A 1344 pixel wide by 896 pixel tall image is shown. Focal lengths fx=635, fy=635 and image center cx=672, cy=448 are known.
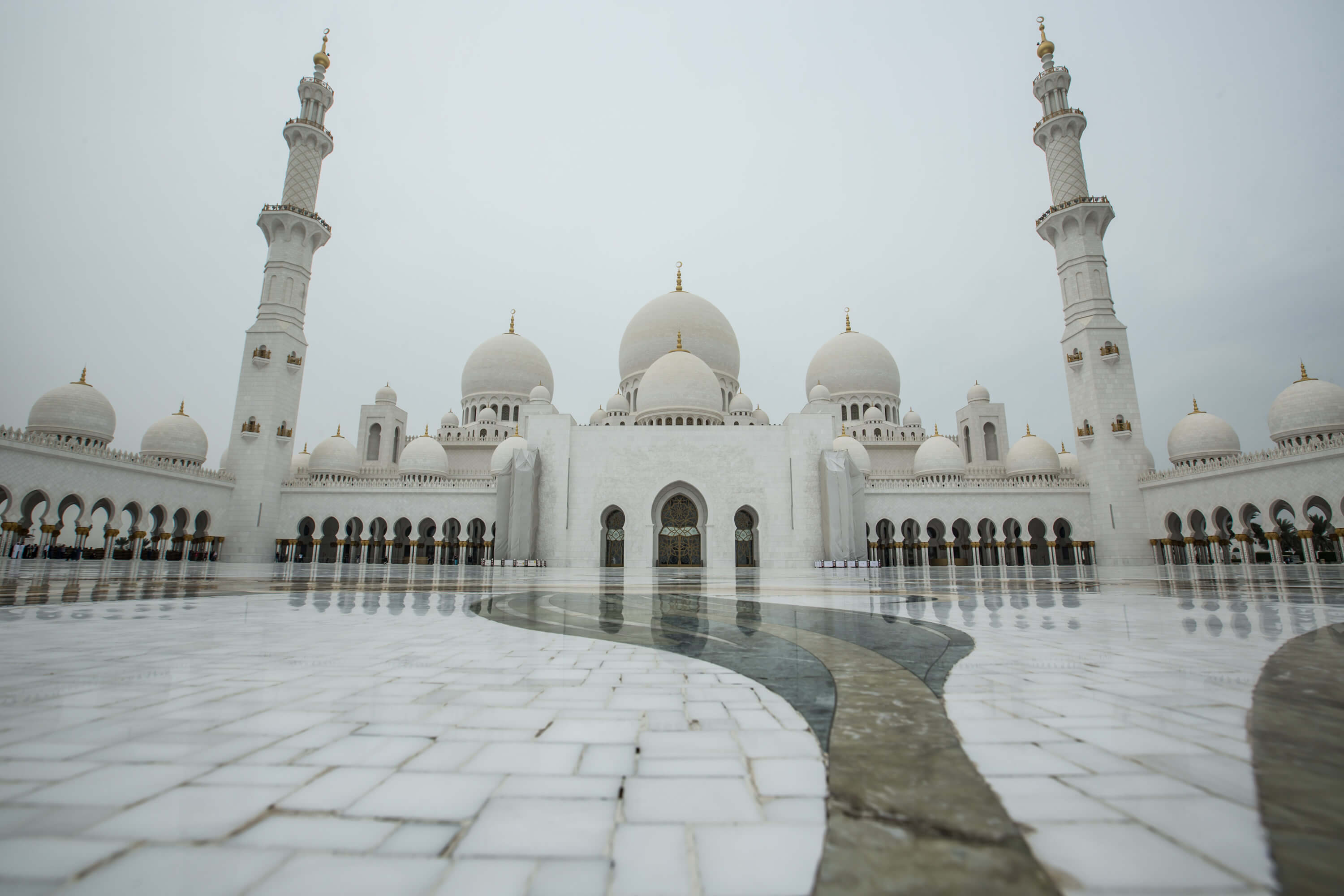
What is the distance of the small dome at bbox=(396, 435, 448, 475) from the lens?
104 ft

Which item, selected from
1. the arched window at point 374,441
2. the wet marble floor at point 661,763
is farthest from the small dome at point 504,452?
the wet marble floor at point 661,763

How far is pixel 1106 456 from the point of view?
87.8ft

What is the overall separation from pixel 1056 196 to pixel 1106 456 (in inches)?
467

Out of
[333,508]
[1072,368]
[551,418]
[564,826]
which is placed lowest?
[564,826]

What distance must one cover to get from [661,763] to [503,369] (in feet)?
126

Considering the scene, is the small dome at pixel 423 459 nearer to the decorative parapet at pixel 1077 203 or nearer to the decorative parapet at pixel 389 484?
the decorative parapet at pixel 389 484

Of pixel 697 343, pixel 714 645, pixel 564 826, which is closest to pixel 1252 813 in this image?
pixel 564 826

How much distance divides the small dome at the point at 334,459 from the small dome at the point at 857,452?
24.1 m

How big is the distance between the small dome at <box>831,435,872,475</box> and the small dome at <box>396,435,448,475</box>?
19600mm

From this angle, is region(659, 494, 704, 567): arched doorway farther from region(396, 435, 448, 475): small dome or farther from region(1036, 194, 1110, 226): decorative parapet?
region(1036, 194, 1110, 226): decorative parapet

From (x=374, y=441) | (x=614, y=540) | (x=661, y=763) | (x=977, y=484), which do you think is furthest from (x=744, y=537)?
(x=661, y=763)

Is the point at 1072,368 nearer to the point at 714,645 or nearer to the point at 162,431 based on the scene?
the point at 714,645

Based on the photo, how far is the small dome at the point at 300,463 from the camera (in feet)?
105

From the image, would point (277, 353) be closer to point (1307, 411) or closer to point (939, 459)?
point (939, 459)
